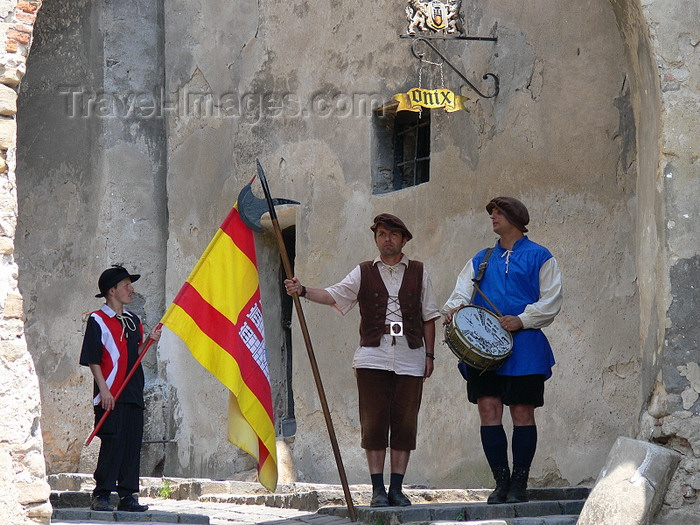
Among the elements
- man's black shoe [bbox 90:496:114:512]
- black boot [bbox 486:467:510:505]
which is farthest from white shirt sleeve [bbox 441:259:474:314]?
man's black shoe [bbox 90:496:114:512]

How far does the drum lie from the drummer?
0.07 m

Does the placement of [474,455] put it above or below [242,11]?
below

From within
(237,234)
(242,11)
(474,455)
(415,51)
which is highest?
(242,11)

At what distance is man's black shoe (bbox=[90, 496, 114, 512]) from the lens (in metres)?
7.18

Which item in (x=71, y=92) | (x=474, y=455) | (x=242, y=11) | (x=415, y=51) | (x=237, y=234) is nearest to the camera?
(x=237, y=234)

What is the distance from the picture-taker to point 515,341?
6344 millimetres

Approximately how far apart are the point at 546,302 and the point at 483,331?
0.38 meters

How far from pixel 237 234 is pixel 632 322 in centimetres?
254

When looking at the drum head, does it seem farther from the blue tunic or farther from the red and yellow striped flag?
the red and yellow striped flag

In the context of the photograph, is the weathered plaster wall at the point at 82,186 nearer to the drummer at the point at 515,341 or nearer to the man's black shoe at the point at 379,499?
the man's black shoe at the point at 379,499

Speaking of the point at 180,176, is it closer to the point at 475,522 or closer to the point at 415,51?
the point at 415,51

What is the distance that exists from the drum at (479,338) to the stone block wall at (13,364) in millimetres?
2153

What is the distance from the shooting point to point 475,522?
557cm

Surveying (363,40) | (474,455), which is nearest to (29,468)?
(474,455)
